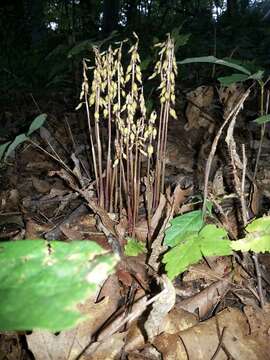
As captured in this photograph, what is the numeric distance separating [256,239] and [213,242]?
0.12m

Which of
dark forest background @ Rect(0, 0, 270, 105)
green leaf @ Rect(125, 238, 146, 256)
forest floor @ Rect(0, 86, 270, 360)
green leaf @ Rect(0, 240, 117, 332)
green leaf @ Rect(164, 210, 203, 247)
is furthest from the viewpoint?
dark forest background @ Rect(0, 0, 270, 105)

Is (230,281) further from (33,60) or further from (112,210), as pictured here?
(33,60)

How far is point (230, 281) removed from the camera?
108cm

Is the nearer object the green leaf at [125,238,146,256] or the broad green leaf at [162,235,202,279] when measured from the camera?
the broad green leaf at [162,235,202,279]

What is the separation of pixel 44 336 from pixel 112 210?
57cm

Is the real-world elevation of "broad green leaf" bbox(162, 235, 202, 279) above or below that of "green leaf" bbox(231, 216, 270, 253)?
below

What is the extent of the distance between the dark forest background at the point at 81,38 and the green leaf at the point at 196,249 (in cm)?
216

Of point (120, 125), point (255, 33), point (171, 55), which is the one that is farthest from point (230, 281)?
point (255, 33)

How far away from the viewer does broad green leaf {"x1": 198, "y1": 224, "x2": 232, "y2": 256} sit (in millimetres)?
939

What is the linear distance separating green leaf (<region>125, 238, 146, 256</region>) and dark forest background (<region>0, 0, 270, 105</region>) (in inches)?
77.1

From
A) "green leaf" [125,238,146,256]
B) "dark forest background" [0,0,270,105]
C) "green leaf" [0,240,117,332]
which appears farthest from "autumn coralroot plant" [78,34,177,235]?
"dark forest background" [0,0,270,105]

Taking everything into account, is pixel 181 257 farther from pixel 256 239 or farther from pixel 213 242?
pixel 256 239

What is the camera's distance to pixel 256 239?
3.13 feet

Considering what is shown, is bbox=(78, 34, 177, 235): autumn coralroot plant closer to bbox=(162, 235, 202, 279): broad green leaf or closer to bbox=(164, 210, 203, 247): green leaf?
bbox=(164, 210, 203, 247): green leaf
